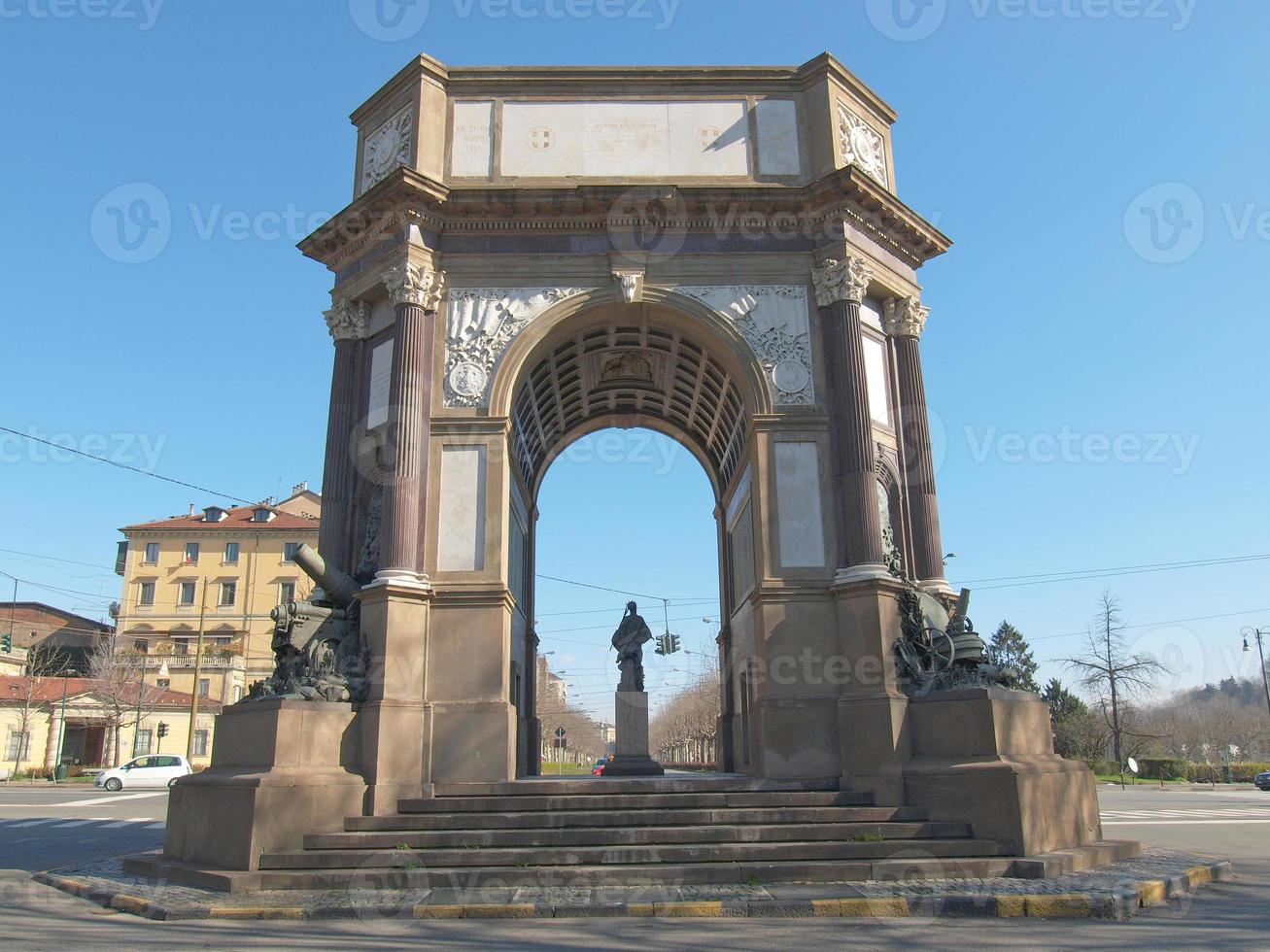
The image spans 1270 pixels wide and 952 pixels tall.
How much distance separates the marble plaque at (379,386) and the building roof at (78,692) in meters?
45.9

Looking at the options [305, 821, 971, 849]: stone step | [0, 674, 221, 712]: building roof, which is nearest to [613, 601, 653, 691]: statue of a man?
[305, 821, 971, 849]: stone step

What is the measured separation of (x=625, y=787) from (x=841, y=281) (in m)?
9.63

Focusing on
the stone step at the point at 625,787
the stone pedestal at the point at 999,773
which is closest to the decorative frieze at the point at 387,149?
the stone step at the point at 625,787

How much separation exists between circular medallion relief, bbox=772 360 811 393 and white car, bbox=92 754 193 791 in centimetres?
3172

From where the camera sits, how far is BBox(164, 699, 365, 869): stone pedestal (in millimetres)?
12195

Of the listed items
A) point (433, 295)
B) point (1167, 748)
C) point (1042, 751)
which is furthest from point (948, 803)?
point (1167, 748)

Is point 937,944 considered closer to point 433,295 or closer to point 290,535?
point 433,295

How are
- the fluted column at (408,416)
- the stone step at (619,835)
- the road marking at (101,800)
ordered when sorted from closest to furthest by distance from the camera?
the stone step at (619,835) < the fluted column at (408,416) < the road marking at (101,800)

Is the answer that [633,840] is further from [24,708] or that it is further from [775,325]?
[24,708]

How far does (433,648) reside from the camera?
15562 mm

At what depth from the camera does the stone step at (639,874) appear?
11070 millimetres

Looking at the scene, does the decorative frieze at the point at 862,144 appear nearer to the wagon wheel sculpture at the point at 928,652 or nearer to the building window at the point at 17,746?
the wagon wheel sculpture at the point at 928,652

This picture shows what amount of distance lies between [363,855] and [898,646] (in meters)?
8.56

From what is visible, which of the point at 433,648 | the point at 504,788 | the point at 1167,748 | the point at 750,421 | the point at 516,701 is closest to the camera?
the point at 504,788
